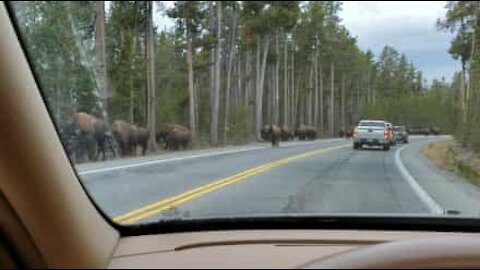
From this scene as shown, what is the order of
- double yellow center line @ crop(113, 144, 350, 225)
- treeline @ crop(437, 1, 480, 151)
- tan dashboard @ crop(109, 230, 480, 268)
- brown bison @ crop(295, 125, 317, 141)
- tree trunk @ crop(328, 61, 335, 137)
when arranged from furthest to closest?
brown bison @ crop(295, 125, 317, 141), tree trunk @ crop(328, 61, 335, 137), double yellow center line @ crop(113, 144, 350, 225), treeline @ crop(437, 1, 480, 151), tan dashboard @ crop(109, 230, 480, 268)

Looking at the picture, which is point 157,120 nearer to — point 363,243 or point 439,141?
point 439,141

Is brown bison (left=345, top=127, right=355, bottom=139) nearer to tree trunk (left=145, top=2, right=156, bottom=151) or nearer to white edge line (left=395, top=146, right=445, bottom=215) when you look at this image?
white edge line (left=395, top=146, right=445, bottom=215)

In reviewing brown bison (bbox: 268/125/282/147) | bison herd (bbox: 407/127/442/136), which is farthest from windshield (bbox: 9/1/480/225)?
brown bison (bbox: 268/125/282/147)

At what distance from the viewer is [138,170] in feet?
33.8

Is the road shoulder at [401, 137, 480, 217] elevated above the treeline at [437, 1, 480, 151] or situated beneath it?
situated beneath

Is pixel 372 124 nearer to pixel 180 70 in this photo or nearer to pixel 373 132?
pixel 373 132

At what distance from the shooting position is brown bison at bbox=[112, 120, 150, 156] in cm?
622

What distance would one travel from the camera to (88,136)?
5820 millimetres

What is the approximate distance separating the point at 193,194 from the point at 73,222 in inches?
174

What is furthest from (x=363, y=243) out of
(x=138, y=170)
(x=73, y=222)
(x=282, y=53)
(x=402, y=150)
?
(x=138, y=170)

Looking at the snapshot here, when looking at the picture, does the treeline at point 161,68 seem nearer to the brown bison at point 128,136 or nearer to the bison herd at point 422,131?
the bison herd at point 422,131

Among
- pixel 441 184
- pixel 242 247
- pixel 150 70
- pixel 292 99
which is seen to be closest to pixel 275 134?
pixel 292 99

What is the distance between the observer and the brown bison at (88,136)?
4936mm

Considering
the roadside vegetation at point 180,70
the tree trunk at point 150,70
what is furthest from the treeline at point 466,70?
the tree trunk at point 150,70
